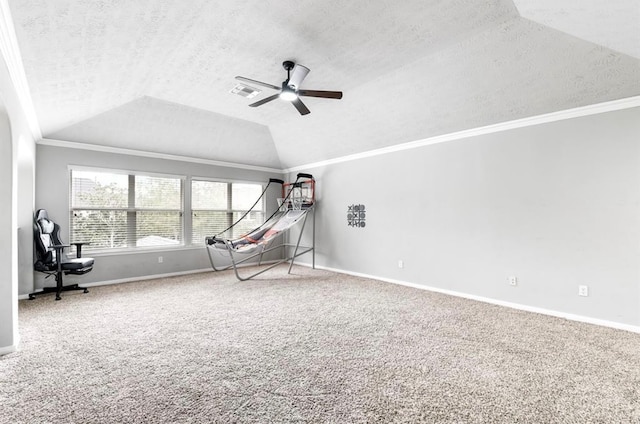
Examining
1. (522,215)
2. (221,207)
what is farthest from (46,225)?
(522,215)

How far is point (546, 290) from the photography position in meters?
3.66

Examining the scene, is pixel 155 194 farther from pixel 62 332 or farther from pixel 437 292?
pixel 437 292

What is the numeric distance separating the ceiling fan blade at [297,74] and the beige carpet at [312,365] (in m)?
2.60

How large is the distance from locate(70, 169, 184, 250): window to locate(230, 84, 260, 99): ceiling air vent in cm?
268

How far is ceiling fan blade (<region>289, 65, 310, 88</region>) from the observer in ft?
10.1

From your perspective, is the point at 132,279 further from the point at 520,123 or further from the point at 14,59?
the point at 520,123

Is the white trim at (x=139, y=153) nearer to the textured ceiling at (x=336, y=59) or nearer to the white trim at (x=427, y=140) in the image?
the white trim at (x=427, y=140)

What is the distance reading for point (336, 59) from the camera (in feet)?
10.8

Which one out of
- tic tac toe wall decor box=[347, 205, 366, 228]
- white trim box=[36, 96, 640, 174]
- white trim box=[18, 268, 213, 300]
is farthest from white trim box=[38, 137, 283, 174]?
tic tac toe wall decor box=[347, 205, 366, 228]

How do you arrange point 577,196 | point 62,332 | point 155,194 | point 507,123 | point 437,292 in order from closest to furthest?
1. point 62,332
2. point 577,196
3. point 507,123
4. point 437,292
5. point 155,194

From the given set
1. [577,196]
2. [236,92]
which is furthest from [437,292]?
Answer: [236,92]

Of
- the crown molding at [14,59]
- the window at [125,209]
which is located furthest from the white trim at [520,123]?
the crown molding at [14,59]

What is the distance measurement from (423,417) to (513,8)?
10.2ft

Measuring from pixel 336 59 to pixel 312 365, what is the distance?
9.80ft
